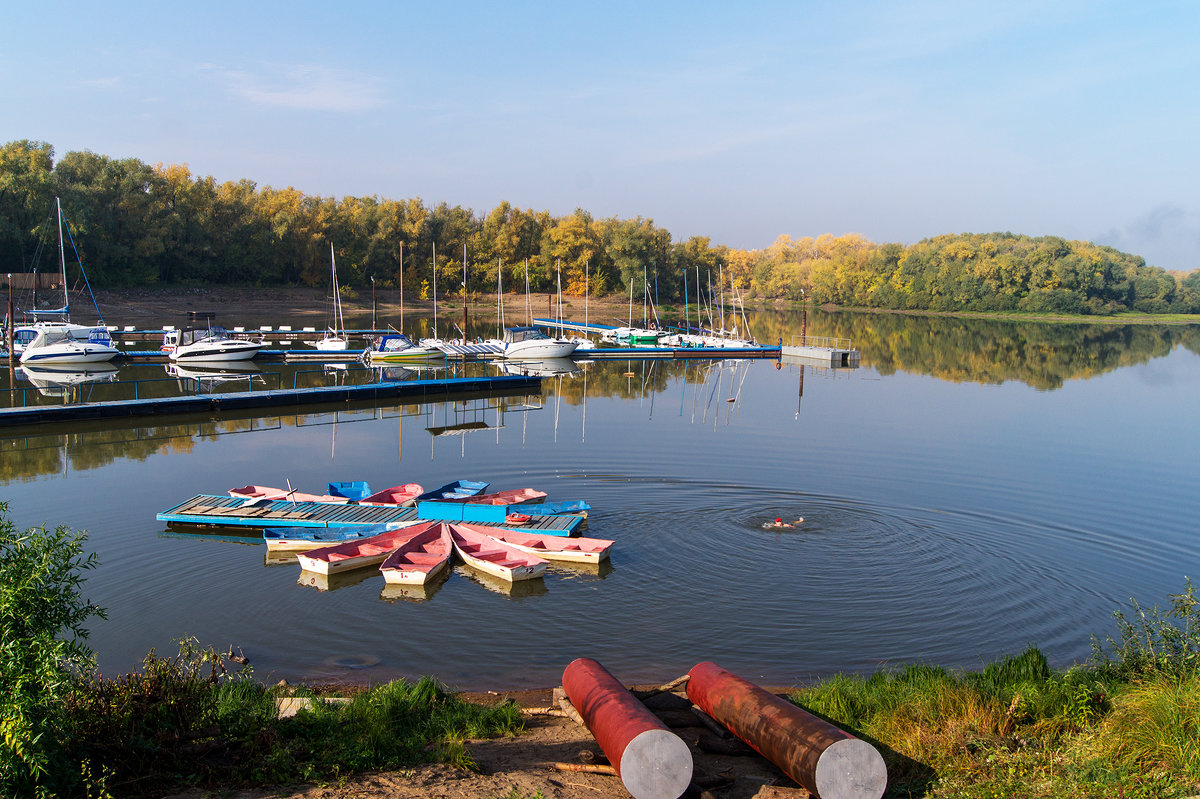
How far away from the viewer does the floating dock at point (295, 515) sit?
1888 cm

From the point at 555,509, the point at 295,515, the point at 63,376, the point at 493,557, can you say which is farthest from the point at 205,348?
the point at 493,557

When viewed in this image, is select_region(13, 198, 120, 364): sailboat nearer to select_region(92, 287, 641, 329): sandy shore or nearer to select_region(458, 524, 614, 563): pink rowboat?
select_region(92, 287, 641, 329): sandy shore

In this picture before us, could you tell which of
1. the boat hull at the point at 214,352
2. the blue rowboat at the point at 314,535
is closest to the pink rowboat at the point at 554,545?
the blue rowboat at the point at 314,535

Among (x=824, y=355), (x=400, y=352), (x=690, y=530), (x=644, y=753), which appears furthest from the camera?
(x=824, y=355)

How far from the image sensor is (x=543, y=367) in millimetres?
55344

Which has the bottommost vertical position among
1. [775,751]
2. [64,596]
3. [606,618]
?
[606,618]

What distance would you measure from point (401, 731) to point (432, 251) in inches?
3569

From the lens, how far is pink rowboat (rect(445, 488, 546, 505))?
2047 cm

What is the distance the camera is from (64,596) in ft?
24.0

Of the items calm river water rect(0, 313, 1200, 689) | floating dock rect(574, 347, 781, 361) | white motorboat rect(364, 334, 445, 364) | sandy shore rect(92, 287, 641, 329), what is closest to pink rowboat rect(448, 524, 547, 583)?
calm river water rect(0, 313, 1200, 689)

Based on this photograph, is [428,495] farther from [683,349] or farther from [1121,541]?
[683,349]

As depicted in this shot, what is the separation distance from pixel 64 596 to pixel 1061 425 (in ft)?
124

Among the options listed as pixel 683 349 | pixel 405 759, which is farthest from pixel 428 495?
pixel 683 349

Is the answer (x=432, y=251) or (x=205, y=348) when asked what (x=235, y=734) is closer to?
(x=205, y=348)
